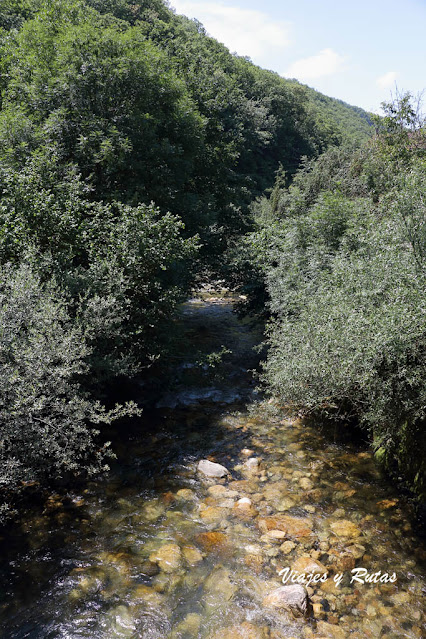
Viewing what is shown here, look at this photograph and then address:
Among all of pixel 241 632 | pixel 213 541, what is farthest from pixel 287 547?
pixel 241 632

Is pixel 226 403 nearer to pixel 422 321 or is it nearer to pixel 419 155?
pixel 422 321

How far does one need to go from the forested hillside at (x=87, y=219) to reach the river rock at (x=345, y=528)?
3.82 m

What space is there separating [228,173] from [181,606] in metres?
15.5

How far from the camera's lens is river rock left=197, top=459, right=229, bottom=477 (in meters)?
7.22

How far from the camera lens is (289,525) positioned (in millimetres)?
5895

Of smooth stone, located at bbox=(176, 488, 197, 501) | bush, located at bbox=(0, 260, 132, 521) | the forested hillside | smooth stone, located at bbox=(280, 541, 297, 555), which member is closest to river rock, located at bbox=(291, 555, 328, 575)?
smooth stone, located at bbox=(280, 541, 297, 555)

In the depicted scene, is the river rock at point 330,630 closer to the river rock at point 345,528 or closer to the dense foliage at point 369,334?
the river rock at point 345,528

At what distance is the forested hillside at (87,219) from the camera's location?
587 centimetres

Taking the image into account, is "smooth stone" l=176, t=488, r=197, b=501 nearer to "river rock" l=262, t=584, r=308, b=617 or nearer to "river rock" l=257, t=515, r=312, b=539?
"river rock" l=257, t=515, r=312, b=539

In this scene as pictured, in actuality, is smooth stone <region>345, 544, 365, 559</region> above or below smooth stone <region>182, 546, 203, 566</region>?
above

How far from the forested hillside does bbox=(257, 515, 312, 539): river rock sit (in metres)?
2.83

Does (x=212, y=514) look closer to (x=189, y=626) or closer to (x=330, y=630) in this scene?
(x=189, y=626)

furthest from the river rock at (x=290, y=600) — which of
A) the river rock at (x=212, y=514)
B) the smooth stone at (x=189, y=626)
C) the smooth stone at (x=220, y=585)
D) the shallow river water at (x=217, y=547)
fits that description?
the river rock at (x=212, y=514)

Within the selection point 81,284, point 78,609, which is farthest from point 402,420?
point 81,284
